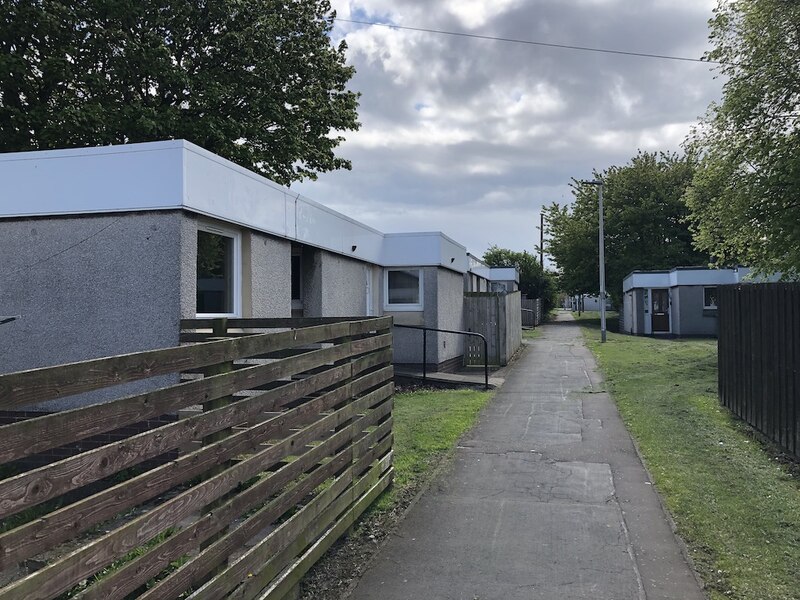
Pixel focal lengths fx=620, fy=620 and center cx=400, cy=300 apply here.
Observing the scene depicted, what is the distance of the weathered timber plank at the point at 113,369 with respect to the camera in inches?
72.7

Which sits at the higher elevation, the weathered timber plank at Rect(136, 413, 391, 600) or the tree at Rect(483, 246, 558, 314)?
the tree at Rect(483, 246, 558, 314)

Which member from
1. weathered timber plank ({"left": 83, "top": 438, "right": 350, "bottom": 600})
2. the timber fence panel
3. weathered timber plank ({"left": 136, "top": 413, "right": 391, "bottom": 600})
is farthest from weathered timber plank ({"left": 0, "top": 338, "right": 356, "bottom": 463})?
the timber fence panel

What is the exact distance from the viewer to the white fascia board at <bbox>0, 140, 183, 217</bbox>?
618 centimetres

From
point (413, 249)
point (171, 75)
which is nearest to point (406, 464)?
point (413, 249)

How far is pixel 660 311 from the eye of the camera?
3059 centimetres

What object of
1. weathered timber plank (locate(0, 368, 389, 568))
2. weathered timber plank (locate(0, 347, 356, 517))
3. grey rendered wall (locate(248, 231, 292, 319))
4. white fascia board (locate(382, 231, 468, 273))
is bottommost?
weathered timber plank (locate(0, 368, 389, 568))

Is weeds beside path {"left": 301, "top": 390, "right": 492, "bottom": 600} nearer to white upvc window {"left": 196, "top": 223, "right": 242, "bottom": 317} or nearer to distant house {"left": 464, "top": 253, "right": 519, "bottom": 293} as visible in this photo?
white upvc window {"left": 196, "top": 223, "right": 242, "bottom": 317}

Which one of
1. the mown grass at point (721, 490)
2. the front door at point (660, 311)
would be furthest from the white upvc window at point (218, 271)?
the front door at point (660, 311)

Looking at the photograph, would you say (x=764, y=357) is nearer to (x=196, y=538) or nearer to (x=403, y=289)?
(x=196, y=538)

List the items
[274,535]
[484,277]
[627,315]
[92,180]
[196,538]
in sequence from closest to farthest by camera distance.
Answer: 1. [196,538]
2. [274,535]
3. [92,180]
4. [484,277]
5. [627,315]

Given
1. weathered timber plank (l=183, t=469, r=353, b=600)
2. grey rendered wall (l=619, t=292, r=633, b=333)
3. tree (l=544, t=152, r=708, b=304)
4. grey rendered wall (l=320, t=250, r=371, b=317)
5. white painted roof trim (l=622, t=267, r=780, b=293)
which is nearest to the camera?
weathered timber plank (l=183, t=469, r=353, b=600)

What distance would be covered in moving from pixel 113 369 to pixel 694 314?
29.8m

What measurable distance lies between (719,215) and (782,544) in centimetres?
1198

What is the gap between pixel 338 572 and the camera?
4.04 meters
